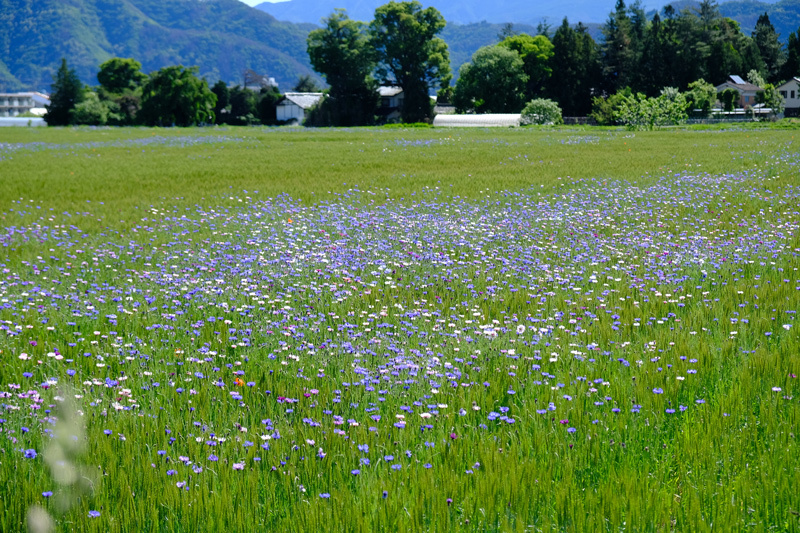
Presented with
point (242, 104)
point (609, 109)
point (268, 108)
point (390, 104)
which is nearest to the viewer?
point (609, 109)

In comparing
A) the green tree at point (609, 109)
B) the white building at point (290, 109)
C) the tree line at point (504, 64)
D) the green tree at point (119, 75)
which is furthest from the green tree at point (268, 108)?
the green tree at point (609, 109)

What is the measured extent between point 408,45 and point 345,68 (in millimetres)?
10395

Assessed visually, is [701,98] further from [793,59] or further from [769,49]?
[769,49]

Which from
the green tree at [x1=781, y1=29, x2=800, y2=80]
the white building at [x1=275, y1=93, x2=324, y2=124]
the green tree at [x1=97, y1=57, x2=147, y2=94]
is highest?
the green tree at [x1=97, y1=57, x2=147, y2=94]

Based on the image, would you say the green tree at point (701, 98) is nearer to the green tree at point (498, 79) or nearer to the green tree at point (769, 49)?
the green tree at point (498, 79)

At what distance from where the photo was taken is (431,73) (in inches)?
3905

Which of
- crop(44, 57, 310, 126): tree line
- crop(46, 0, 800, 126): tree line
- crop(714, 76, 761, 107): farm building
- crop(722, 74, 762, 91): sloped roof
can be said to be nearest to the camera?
crop(44, 57, 310, 126): tree line

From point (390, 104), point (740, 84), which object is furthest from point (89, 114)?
point (740, 84)

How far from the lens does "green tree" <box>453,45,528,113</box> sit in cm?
9525

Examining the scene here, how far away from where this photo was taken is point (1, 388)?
15.3ft

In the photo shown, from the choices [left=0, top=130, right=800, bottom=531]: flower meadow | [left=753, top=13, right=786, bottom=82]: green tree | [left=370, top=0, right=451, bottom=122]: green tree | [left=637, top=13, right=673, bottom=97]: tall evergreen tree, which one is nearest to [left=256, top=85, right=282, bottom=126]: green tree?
[left=370, top=0, right=451, bottom=122]: green tree

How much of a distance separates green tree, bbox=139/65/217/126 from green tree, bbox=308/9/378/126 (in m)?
15.7

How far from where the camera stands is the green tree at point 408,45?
96812 mm

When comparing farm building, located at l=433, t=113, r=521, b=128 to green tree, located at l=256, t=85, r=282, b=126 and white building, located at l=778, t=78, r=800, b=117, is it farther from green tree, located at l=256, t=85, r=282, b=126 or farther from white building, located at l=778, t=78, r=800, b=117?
white building, located at l=778, t=78, r=800, b=117
